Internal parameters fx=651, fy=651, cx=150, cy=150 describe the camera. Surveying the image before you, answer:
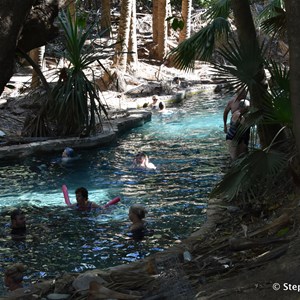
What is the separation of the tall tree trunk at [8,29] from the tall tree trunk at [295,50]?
226 centimetres

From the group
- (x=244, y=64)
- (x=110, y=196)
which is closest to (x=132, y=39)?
(x=110, y=196)

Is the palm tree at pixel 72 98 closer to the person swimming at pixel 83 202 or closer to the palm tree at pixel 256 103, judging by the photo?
the person swimming at pixel 83 202

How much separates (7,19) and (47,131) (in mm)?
13612

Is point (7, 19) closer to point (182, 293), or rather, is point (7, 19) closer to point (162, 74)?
point (182, 293)

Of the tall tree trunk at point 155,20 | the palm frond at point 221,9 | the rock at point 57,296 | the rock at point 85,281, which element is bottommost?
the rock at point 57,296

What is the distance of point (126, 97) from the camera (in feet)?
80.7

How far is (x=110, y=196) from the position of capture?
12180 mm

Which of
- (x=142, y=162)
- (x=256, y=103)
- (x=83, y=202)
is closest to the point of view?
(x=256, y=103)

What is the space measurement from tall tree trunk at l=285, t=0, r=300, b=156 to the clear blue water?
403 centimetres

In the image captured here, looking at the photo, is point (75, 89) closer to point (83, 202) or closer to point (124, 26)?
point (83, 202)

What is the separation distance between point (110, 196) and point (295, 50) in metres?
7.78

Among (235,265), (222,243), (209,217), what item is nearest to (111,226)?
(209,217)

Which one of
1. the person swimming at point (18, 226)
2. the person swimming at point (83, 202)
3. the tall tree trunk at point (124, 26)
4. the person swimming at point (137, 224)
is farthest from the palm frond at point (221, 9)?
the tall tree trunk at point (124, 26)

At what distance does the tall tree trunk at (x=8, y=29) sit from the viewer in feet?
9.79
